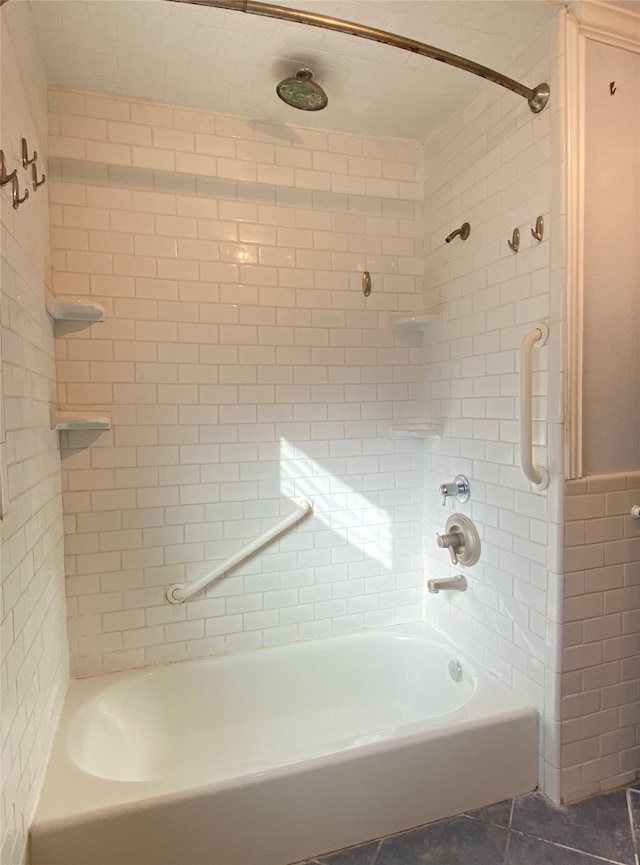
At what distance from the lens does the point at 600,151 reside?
1.62 meters

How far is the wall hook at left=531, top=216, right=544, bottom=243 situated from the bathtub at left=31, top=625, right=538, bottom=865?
5.29ft

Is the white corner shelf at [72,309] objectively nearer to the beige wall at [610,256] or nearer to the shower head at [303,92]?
the shower head at [303,92]

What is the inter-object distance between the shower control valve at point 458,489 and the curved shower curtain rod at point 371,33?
4.42 ft

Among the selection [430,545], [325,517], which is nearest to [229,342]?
[325,517]

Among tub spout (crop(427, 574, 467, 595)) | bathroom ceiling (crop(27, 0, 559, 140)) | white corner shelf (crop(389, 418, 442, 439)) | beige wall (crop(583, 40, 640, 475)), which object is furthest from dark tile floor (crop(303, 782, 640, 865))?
bathroom ceiling (crop(27, 0, 559, 140))

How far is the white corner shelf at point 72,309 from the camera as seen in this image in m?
1.76

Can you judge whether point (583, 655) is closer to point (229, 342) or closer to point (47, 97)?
point (229, 342)

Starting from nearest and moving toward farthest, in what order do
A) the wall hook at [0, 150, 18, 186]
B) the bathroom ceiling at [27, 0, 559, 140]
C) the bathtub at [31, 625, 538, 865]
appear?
the wall hook at [0, 150, 18, 186] → the bathtub at [31, 625, 538, 865] → the bathroom ceiling at [27, 0, 559, 140]

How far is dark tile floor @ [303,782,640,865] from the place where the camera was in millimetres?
1467

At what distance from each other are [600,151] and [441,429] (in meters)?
1.15

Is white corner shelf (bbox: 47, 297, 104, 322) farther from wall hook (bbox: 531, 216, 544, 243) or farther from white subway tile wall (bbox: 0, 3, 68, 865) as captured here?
wall hook (bbox: 531, 216, 544, 243)

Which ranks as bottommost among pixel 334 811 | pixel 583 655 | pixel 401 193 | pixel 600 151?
pixel 334 811

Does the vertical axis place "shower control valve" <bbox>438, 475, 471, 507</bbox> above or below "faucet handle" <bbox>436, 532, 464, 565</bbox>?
above

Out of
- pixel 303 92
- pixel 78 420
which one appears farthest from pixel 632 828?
pixel 303 92
